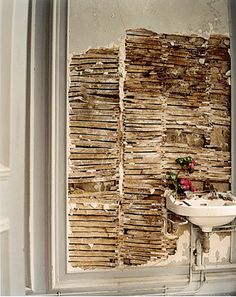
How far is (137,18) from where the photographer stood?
5.38ft

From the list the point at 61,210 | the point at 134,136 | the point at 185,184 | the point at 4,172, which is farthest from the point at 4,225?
the point at 185,184

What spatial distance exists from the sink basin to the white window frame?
27.2 inches

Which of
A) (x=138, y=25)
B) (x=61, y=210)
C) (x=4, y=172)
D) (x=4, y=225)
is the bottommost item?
(x=61, y=210)

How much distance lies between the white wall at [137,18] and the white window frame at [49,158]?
0.09 metres

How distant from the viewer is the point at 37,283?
157 cm

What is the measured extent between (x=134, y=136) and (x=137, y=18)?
29.9 inches

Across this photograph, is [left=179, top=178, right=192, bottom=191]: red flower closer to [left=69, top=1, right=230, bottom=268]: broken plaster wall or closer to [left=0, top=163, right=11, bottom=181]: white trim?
[left=69, top=1, right=230, bottom=268]: broken plaster wall

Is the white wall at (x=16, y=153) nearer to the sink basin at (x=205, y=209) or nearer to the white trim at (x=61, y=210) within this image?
the white trim at (x=61, y=210)

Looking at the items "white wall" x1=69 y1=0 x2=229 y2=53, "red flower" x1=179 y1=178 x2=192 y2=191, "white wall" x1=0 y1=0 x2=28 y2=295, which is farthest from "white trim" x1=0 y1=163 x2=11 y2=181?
"red flower" x1=179 y1=178 x2=192 y2=191

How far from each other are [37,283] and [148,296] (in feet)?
2.29

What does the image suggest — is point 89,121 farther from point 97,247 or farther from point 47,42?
point 97,247

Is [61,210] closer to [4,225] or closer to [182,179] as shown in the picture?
[4,225]

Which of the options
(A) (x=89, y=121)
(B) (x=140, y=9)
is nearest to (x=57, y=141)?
(A) (x=89, y=121)

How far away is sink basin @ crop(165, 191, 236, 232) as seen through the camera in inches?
56.1
